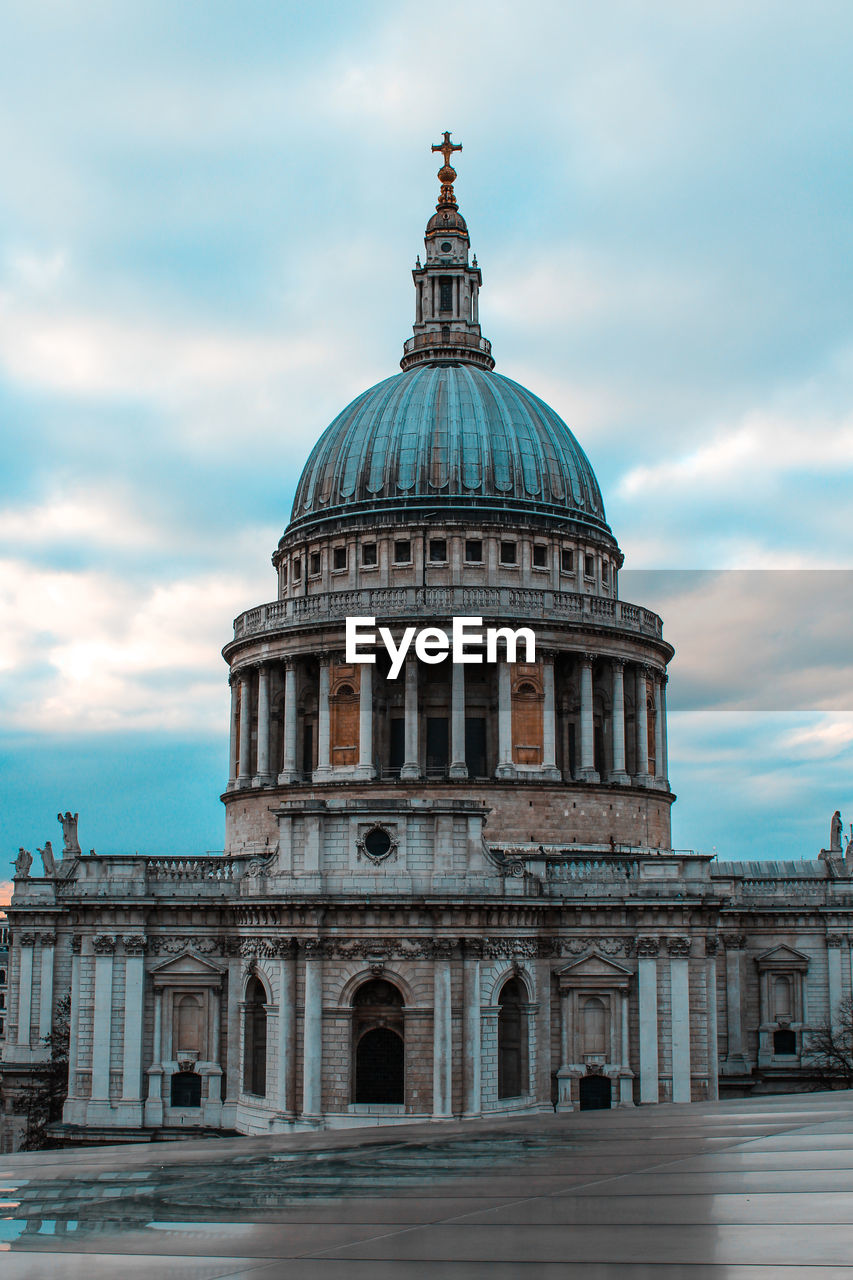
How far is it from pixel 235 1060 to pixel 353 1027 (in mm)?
5761

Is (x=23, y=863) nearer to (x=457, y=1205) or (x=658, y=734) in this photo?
(x=658, y=734)

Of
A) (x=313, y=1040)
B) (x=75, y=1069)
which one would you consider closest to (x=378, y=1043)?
(x=313, y=1040)

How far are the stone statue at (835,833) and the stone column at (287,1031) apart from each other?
31.9m

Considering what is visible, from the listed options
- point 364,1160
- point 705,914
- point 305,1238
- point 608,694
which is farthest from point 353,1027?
point 305,1238

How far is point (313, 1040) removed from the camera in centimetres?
4547

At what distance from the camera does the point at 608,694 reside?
64.2 metres

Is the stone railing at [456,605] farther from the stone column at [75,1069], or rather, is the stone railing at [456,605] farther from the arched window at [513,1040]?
the stone column at [75,1069]

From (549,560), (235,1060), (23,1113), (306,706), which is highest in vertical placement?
(549,560)

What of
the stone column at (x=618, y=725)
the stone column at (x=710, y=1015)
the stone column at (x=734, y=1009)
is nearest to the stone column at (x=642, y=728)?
the stone column at (x=618, y=725)

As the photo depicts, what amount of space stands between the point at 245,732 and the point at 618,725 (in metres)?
18.3

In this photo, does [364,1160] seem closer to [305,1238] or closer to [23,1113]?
[305,1238]

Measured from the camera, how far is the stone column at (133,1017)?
4872 centimetres

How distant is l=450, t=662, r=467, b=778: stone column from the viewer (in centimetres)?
5978

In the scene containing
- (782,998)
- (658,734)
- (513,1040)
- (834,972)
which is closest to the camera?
(513,1040)
